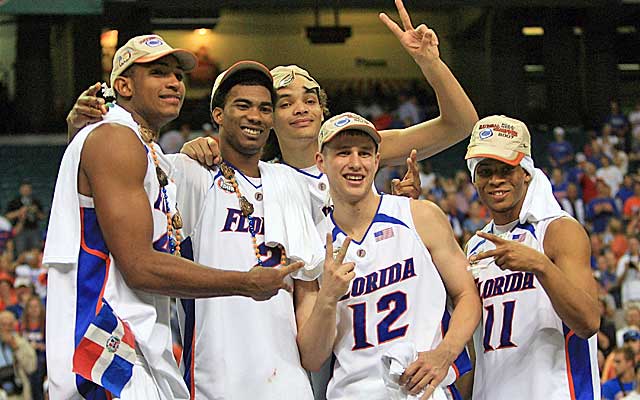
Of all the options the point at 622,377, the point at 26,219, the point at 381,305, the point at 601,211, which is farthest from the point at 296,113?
the point at 601,211

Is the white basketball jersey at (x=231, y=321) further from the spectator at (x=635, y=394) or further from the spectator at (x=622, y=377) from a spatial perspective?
the spectator at (x=622, y=377)

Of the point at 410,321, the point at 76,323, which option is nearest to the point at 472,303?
the point at 410,321

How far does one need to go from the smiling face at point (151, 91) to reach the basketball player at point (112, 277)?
21cm

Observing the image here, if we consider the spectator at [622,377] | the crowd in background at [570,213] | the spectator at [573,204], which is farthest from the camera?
the spectator at [573,204]

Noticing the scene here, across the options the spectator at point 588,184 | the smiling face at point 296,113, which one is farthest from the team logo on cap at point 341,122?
the spectator at point 588,184

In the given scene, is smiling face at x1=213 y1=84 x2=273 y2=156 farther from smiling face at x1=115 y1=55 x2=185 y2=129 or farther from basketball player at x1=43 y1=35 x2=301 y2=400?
basketball player at x1=43 y1=35 x2=301 y2=400

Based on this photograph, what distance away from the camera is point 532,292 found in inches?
197

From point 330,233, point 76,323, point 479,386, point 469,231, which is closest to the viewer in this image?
point 76,323

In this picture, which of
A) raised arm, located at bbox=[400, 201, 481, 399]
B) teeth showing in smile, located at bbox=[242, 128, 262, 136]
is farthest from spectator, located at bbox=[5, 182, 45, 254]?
raised arm, located at bbox=[400, 201, 481, 399]

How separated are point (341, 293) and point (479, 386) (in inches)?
41.5

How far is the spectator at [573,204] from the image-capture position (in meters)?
17.8

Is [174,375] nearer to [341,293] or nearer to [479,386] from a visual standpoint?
[341,293]

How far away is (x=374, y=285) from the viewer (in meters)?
4.80

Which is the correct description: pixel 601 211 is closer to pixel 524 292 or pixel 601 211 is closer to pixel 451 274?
pixel 524 292
